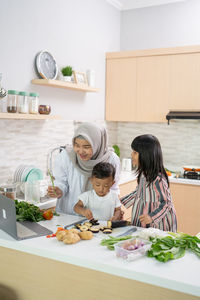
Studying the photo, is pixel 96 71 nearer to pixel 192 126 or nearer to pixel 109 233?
pixel 192 126

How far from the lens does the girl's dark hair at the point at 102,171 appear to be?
228 centimetres

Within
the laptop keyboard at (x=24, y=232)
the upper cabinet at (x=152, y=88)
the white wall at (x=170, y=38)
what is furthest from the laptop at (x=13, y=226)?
the white wall at (x=170, y=38)

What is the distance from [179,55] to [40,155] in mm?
2015

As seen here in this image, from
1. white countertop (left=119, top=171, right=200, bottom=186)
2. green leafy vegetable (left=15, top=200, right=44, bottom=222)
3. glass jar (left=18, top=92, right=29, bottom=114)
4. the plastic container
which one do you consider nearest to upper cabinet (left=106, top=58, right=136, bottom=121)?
white countertop (left=119, top=171, right=200, bottom=186)

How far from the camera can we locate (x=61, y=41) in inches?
142

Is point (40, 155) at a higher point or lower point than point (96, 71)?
lower

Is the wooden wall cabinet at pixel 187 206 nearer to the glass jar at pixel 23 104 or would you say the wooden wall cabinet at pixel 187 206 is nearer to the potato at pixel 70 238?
the glass jar at pixel 23 104

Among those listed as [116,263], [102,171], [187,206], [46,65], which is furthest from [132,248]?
[187,206]

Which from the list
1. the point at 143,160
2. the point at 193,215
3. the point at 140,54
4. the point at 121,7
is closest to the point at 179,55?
the point at 140,54

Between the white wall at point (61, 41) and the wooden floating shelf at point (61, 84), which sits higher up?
the white wall at point (61, 41)

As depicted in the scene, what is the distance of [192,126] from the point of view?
14.5 feet

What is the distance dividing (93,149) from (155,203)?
1.84 feet

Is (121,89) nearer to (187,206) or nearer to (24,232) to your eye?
(187,206)

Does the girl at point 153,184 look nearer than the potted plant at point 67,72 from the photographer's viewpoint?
Yes
